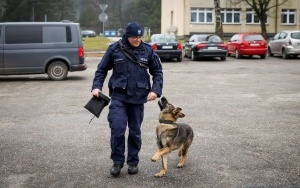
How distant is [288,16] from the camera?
181ft

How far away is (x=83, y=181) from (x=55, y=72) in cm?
1149

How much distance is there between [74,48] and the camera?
16172 millimetres

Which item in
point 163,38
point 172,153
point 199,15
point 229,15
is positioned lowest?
point 172,153

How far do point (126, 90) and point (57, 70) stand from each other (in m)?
11.3

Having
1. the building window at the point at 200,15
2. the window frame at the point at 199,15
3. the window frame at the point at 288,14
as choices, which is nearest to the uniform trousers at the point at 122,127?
the window frame at the point at 199,15

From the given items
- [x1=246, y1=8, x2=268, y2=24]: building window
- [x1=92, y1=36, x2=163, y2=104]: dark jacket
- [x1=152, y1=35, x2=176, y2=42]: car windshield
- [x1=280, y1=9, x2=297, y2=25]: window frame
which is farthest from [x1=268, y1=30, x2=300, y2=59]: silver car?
[x1=280, y1=9, x2=297, y2=25]: window frame

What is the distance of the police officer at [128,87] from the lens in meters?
5.37

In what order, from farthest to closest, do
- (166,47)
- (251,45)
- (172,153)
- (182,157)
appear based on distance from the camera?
1. (251,45)
2. (166,47)
3. (172,153)
4. (182,157)

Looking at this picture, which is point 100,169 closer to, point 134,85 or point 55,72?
point 134,85

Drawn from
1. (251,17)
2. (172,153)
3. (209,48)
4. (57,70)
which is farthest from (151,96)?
(251,17)

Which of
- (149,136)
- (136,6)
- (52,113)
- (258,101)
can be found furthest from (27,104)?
(136,6)

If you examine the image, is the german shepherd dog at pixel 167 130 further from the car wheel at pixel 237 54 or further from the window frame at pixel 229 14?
the window frame at pixel 229 14

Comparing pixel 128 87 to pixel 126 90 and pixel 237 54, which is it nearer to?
pixel 126 90

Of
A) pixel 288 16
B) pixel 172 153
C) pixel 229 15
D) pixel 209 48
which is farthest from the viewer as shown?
pixel 288 16
